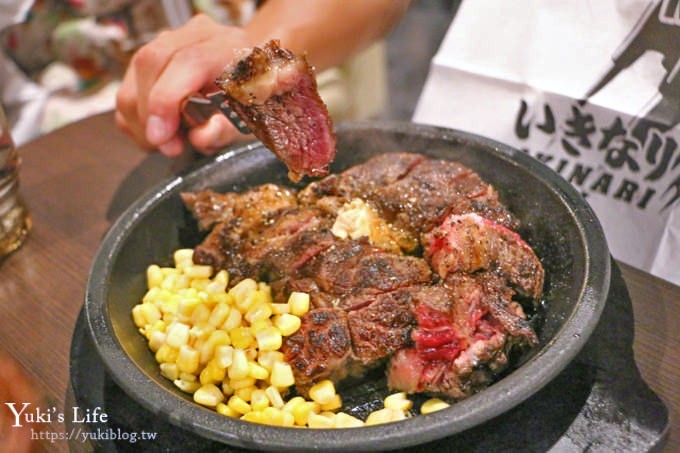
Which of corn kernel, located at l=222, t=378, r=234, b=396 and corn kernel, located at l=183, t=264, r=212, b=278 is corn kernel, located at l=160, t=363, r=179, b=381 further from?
corn kernel, located at l=183, t=264, r=212, b=278

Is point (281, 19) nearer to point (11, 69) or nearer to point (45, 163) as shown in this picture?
point (45, 163)

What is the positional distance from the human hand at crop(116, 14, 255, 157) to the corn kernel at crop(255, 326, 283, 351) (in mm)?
1069

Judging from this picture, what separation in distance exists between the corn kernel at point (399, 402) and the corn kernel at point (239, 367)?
1.35 feet

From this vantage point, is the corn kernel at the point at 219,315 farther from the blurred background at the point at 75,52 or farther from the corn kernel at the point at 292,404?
the blurred background at the point at 75,52

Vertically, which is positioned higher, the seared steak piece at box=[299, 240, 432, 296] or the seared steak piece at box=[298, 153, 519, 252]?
the seared steak piece at box=[298, 153, 519, 252]

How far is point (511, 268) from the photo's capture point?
1.79 metres

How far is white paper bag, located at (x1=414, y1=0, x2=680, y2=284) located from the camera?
2.26 meters

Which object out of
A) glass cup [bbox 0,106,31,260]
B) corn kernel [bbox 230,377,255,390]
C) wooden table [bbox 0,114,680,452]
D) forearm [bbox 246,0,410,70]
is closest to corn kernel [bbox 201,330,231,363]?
corn kernel [bbox 230,377,255,390]

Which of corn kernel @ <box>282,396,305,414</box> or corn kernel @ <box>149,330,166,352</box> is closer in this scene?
corn kernel @ <box>282,396,305,414</box>

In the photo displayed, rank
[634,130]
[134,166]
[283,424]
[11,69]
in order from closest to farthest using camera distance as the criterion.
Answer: [283,424] → [634,130] → [134,166] → [11,69]

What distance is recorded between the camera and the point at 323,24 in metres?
3.03

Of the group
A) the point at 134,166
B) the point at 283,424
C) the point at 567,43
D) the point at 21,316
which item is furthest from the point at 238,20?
the point at 283,424

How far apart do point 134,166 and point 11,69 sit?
153 cm

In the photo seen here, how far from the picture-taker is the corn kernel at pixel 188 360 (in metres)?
1.73
